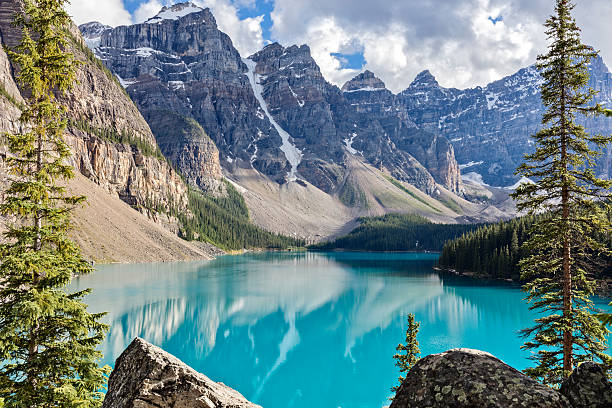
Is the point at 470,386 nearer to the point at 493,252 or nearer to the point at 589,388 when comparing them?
the point at 589,388

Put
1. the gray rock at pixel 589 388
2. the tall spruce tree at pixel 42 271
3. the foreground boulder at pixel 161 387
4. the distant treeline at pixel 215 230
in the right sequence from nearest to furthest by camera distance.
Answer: the gray rock at pixel 589 388 → the foreground boulder at pixel 161 387 → the tall spruce tree at pixel 42 271 → the distant treeline at pixel 215 230

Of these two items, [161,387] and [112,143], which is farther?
[112,143]

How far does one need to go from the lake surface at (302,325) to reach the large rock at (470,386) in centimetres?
2343

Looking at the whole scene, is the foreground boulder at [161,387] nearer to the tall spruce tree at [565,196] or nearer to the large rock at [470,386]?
the large rock at [470,386]

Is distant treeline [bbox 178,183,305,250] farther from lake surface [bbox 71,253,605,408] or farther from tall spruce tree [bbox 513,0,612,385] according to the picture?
tall spruce tree [bbox 513,0,612,385]

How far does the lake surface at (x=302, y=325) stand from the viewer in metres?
30.4

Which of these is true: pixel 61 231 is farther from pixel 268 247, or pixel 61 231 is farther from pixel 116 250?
pixel 268 247

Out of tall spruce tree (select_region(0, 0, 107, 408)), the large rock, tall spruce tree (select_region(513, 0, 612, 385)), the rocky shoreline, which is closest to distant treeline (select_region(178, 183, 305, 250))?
tall spruce tree (select_region(0, 0, 107, 408))

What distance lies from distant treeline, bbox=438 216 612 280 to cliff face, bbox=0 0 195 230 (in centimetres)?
10423

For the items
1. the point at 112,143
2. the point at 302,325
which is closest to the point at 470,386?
the point at 302,325

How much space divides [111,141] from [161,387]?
157 m

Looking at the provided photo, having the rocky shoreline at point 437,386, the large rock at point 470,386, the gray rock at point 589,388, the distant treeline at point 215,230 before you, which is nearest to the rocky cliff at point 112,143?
Result: the distant treeline at point 215,230

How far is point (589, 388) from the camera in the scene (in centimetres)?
436

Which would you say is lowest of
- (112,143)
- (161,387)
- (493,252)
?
(493,252)
